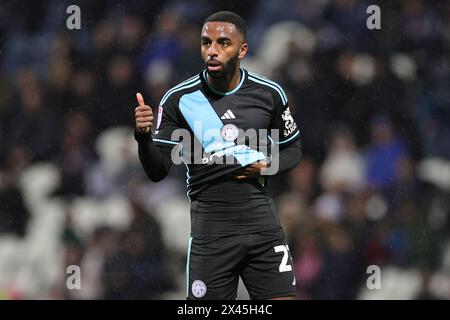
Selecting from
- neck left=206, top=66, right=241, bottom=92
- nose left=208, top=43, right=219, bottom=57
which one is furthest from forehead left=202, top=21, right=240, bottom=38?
neck left=206, top=66, right=241, bottom=92

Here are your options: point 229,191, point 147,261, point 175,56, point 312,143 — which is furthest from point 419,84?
point 229,191

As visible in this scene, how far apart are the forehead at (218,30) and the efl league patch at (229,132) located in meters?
0.48

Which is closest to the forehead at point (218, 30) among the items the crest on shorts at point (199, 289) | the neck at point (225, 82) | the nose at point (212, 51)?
the nose at point (212, 51)

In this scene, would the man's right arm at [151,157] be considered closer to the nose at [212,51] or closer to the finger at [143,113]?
the finger at [143,113]

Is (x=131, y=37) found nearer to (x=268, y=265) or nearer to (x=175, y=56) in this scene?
(x=175, y=56)

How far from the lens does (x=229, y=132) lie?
16.2 ft

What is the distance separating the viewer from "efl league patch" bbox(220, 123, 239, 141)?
4926 mm

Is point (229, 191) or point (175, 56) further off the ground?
point (175, 56)

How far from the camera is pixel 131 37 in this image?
7.77 m

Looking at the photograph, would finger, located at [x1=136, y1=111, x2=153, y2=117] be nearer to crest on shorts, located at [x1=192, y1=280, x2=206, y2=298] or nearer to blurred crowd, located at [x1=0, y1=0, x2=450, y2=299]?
crest on shorts, located at [x1=192, y1=280, x2=206, y2=298]

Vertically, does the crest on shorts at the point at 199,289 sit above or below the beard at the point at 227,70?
below

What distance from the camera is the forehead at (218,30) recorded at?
4.93 m

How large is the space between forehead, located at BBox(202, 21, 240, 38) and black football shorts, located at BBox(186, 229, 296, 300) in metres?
1.07
